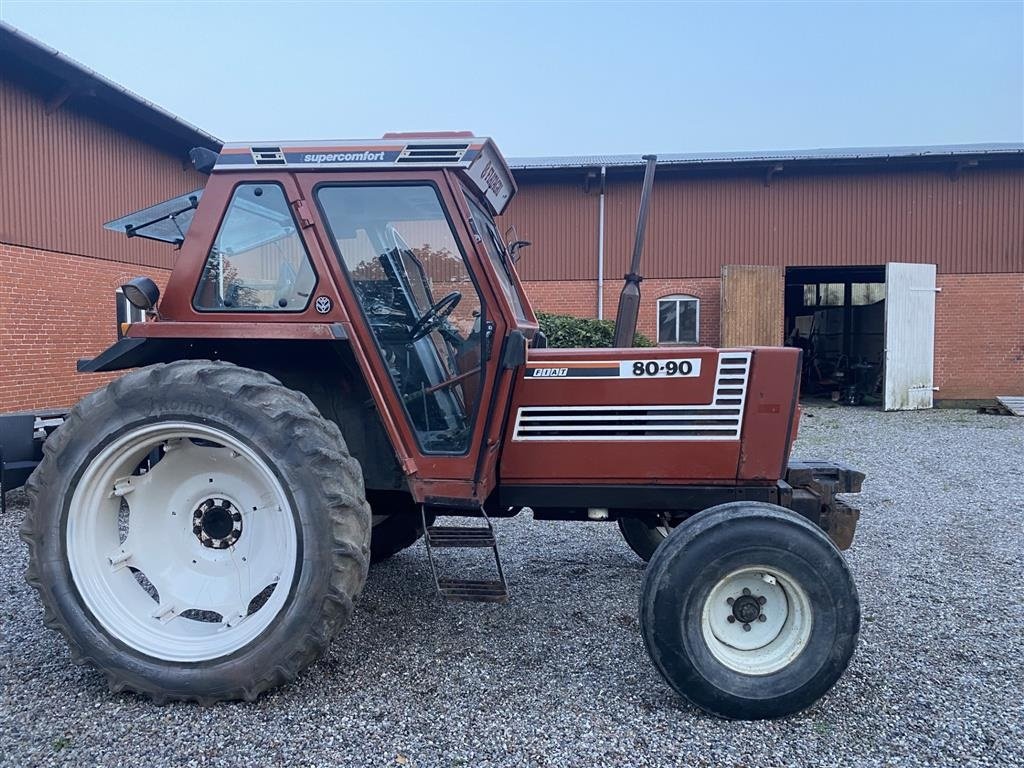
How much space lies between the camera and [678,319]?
1542 cm

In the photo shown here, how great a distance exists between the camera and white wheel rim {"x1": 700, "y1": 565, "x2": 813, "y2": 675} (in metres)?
2.82

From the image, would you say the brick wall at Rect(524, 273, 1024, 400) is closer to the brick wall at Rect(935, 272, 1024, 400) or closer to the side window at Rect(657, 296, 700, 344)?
the brick wall at Rect(935, 272, 1024, 400)

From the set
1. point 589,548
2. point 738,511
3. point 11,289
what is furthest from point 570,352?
point 11,289

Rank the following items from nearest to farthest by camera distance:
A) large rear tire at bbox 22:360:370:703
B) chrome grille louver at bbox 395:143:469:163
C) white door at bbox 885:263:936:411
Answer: large rear tire at bbox 22:360:370:703 → chrome grille louver at bbox 395:143:469:163 → white door at bbox 885:263:936:411

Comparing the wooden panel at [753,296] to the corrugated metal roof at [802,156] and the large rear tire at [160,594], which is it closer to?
the corrugated metal roof at [802,156]

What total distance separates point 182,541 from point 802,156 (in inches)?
590

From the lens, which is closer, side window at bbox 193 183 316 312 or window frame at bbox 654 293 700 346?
side window at bbox 193 183 316 312

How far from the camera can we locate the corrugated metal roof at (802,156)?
14242 millimetres

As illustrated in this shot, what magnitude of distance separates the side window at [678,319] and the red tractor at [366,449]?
12151 mm

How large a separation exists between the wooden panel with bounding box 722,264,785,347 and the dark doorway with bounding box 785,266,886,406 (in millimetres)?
1026

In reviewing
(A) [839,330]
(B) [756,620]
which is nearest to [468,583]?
(B) [756,620]

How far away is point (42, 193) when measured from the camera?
991 cm

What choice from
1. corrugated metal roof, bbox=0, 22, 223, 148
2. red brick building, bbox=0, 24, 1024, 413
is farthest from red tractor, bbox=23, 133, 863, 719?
red brick building, bbox=0, 24, 1024, 413

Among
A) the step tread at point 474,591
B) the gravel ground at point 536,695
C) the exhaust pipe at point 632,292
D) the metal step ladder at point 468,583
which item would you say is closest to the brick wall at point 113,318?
the gravel ground at point 536,695
